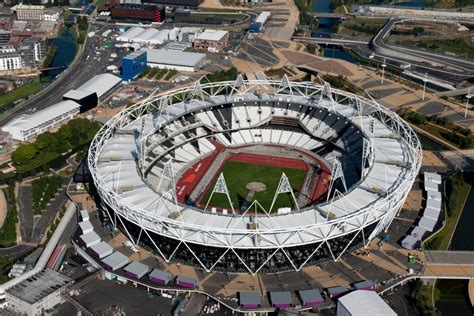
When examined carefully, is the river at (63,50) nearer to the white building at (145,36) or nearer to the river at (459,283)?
the white building at (145,36)

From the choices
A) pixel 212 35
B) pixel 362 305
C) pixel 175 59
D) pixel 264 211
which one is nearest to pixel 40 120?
pixel 175 59

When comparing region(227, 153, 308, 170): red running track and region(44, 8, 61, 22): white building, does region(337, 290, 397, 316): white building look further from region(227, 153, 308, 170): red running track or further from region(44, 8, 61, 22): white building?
region(44, 8, 61, 22): white building

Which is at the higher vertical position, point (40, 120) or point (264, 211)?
point (264, 211)

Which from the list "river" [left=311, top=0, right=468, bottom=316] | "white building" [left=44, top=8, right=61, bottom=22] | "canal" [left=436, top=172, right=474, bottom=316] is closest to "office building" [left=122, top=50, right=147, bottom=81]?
"white building" [left=44, top=8, right=61, bottom=22]

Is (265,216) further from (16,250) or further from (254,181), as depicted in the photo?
(16,250)

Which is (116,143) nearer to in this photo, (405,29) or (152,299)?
(152,299)

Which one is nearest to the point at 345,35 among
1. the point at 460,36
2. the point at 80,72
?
the point at 460,36
